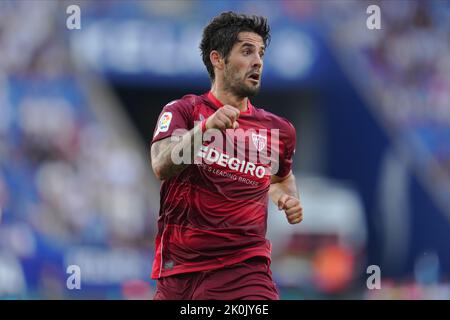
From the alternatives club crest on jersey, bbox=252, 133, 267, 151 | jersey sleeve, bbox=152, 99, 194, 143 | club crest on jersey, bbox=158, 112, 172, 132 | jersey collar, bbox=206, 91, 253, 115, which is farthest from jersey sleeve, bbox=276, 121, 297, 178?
club crest on jersey, bbox=158, 112, 172, 132

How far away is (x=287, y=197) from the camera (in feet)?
22.6

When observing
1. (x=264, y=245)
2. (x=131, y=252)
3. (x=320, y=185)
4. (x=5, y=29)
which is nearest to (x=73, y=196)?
(x=131, y=252)

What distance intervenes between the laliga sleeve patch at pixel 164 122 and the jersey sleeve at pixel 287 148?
0.96 meters

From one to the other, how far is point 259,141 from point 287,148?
0.33 m

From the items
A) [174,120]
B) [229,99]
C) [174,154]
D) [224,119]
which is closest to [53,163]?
A: [229,99]

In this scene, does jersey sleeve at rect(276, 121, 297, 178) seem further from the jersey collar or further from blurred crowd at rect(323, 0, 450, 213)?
blurred crowd at rect(323, 0, 450, 213)

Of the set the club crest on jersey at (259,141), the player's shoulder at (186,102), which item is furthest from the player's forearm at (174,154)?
the club crest on jersey at (259,141)

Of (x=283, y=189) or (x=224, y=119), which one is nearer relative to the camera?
(x=224, y=119)

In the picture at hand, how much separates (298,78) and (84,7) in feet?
12.0

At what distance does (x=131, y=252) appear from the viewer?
51.6ft

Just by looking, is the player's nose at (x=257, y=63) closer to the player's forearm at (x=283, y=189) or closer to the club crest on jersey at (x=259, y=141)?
the club crest on jersey at (x=259, y=141)

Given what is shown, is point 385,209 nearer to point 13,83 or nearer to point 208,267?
point 13,83

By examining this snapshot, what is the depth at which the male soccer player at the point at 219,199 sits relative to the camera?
21.5 ft

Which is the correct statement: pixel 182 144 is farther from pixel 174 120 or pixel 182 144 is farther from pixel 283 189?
pixel 283 189
